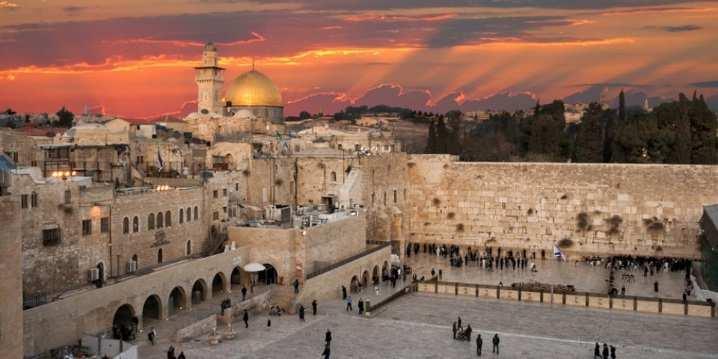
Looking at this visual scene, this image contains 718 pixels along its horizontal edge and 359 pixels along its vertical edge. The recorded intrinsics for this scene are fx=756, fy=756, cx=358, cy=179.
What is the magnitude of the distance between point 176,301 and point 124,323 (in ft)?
7.62

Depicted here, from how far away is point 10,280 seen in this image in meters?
12.8

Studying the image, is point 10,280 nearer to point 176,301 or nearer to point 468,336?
point 176,301

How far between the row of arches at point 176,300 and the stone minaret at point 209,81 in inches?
903

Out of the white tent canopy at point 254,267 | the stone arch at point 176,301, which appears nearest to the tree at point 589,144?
the white tent canopy at point 254,267

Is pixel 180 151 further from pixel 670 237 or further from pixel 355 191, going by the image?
pixel 670 237

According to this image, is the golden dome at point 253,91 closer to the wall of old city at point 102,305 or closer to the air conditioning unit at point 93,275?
the wall of old city at point 102,305

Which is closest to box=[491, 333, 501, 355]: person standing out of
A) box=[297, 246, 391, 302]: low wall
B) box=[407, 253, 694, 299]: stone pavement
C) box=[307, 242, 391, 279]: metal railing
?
box=[297, 246, 391, 302]: low wall

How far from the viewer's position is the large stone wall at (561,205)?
3228 cm

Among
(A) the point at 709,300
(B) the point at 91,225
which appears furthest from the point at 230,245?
(A) the point at 709,300

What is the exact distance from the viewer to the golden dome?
45.4 metres

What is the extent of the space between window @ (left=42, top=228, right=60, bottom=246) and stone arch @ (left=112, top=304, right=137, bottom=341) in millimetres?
2217

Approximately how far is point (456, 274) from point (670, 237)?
999 cm

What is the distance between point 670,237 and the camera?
32344 mm

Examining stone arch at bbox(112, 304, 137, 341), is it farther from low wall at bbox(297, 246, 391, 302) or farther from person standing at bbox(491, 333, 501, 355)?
person standing at bbox(491, 333, 501, 355)
